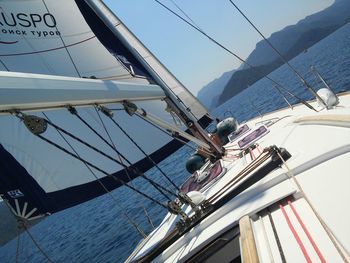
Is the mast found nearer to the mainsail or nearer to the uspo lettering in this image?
the mainsail

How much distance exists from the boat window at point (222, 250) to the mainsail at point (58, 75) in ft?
8.62

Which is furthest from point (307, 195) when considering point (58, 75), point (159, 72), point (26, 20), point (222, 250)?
point (159, 72)

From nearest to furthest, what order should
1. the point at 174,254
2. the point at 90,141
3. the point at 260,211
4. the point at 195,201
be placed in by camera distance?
the point at 260,211, the point at 174,254, the point at 195,201, the point at 90,141

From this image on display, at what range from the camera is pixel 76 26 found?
697cm

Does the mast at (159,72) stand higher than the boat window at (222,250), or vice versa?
the mast at (159,72)

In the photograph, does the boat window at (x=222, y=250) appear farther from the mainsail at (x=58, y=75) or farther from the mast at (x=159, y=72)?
the mast at (x=159, y=72)

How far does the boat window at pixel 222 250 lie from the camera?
3.81 meters

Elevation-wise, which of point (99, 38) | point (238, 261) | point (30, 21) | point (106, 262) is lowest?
point (106, 262)

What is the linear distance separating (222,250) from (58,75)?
5.28m

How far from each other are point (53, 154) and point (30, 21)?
2.97 meters

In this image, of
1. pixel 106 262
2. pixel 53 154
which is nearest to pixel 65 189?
pixel 53 154

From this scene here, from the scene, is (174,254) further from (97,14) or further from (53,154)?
(97,14)

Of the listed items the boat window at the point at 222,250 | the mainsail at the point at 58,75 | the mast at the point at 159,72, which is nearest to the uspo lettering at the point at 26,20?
the mainsail at the point at 58,75

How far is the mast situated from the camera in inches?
261
